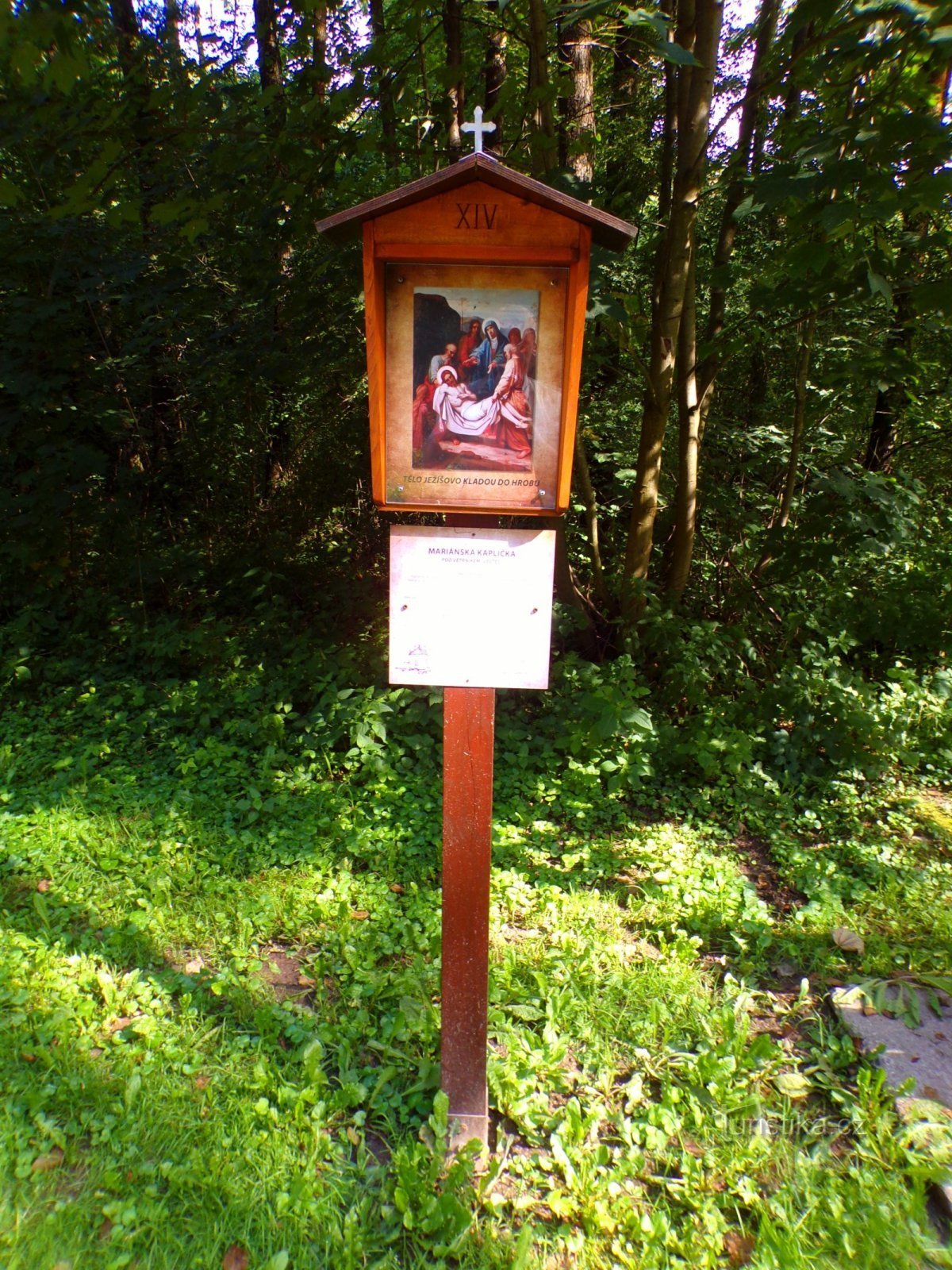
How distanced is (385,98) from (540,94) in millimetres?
830

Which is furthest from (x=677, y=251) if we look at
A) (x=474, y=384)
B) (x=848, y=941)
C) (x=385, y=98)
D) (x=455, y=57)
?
(x=848, y=941)

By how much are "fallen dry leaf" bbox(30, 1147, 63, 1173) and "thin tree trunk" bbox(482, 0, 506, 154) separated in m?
4.40

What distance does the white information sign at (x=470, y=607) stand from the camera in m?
2.13

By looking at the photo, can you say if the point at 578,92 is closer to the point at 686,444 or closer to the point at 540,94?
the point at 540,94

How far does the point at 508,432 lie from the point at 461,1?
164 inches

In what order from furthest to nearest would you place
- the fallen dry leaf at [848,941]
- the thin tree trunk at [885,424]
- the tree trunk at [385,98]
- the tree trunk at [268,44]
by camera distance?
the thin tree trunk at [885,424], the tree trunk at [268,44], the tree trunk at [385,98], the fallen dry leaf at [848,941]

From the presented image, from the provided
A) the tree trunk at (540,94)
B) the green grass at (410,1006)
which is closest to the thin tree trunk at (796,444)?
the green grass at (410,1006)

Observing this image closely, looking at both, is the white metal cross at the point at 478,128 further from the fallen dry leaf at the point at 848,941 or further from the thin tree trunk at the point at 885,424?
the thin tree trunk at the point at 885,424

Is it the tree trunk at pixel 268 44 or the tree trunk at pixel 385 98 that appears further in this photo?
the tree trunk at pixel 268 44

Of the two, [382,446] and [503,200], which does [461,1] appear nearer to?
[503,200]

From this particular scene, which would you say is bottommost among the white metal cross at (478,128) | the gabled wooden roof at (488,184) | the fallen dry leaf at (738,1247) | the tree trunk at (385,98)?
the fallen dry leaf at (738,1247)

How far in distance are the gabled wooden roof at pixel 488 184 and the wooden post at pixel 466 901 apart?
119 centimetres

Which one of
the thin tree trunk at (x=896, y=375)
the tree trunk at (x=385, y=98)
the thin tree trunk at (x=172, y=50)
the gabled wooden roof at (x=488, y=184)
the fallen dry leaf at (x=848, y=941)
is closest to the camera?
the gabled wooden roof at (x=488, y=184)

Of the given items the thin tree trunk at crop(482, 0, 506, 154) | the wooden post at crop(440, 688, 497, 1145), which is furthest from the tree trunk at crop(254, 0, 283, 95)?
the wooden post at crop(440, 688, 497, 1145)
